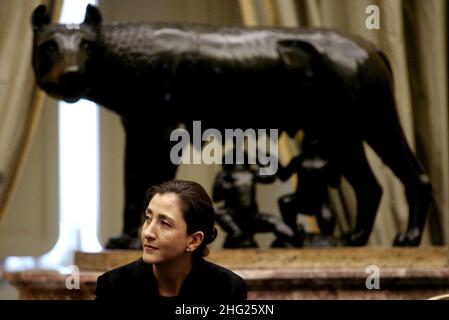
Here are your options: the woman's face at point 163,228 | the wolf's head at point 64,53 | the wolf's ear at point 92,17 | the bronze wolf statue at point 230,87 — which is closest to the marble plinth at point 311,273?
the bronze wolf statue at point 230,87

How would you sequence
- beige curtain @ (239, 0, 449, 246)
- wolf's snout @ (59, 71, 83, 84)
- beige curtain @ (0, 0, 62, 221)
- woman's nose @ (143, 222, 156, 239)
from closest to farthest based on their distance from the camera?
woman's nose @ (143, 222, 156, 239) < wolf's snout @ (59, 71, 83, 84) < beige curtain @ (0, 0, 62, 221) < beige curtain @ (239, 0, 449, 246)

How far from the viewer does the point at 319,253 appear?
1.76m

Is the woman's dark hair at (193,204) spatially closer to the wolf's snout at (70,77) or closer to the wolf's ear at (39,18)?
the wolf's snout at (70,77)

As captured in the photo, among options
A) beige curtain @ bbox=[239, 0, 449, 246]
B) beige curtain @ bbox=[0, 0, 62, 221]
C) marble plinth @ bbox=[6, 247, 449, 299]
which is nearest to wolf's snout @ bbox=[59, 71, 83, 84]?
marble plinth @ bbox=[6, 247, 449, 299]

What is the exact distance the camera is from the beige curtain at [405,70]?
2391mm

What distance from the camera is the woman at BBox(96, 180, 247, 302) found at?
107cm

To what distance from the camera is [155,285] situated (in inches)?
42.9

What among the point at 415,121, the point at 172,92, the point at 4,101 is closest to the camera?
the point at 172,92

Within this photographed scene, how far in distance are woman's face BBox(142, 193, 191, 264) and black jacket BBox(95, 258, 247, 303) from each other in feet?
0.10

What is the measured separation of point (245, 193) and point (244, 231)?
0.08 m

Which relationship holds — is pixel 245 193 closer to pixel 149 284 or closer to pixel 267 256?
pixel 267 256

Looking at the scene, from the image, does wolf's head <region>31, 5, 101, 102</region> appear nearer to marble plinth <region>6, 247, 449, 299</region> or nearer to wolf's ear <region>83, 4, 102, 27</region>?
wolf's ear <region>83, 4, 102, 27</region>

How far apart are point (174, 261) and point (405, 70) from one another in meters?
1.49

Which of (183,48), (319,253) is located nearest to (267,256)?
(319,253)
